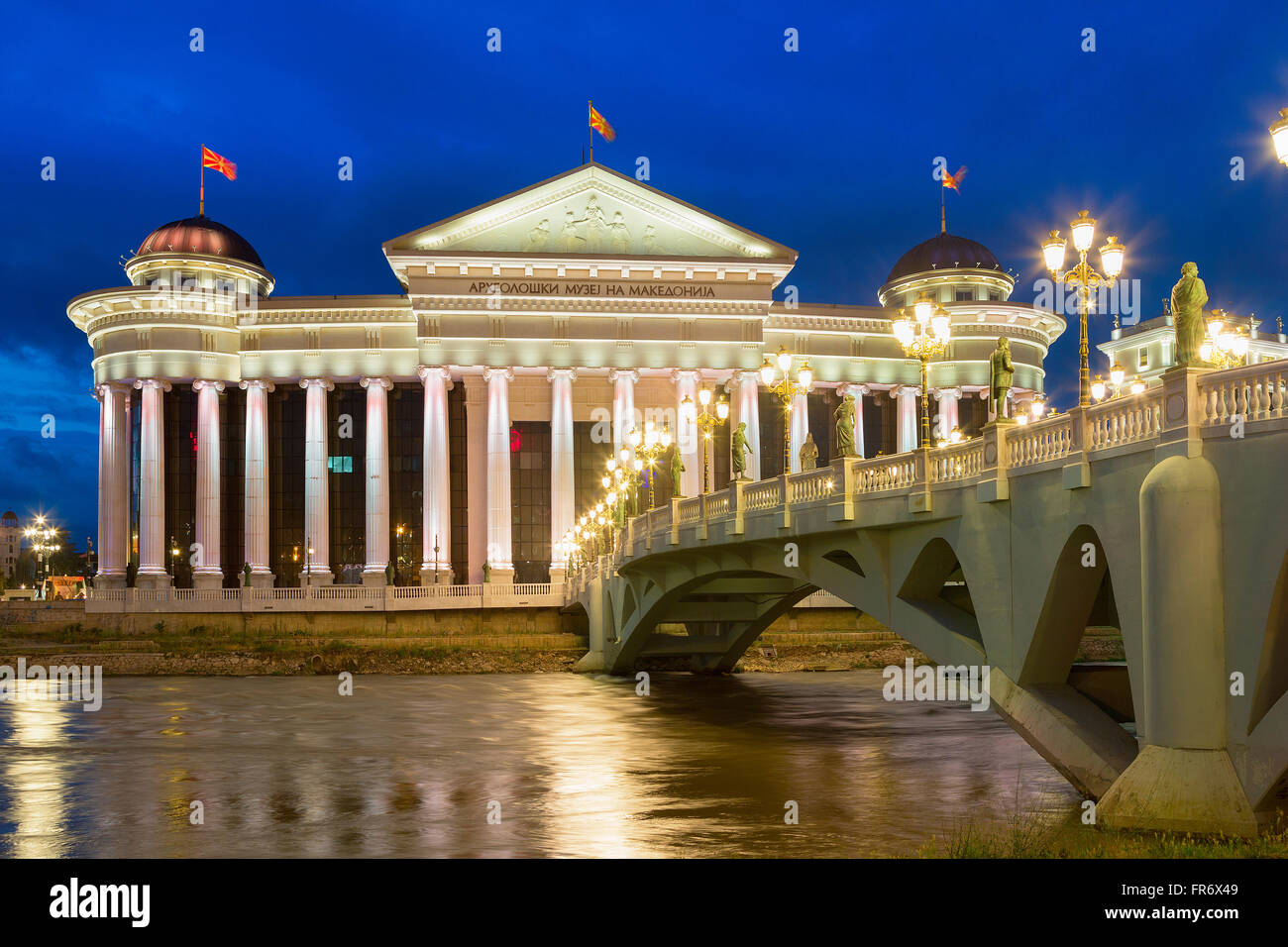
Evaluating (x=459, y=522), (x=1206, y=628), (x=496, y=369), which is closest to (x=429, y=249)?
(x=496, y=369)

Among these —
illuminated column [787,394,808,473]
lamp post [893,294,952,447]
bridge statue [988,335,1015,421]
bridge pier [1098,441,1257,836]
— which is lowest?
bridge pier [1098,441,1257,836]

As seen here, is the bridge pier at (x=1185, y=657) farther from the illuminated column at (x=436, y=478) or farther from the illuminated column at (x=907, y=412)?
the illuminated column at (x=907, y=412)

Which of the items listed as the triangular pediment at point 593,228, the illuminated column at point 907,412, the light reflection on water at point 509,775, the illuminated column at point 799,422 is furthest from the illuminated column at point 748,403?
the light reflection on water at point 509,775

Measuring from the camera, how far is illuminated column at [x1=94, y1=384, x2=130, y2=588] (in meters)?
91.0

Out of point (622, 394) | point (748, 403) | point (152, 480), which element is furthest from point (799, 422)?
point (152, 480)

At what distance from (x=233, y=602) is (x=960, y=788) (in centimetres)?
5982

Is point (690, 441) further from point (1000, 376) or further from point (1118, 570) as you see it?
point (1118, 570)

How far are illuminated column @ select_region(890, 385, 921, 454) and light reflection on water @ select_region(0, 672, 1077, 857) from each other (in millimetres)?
43141

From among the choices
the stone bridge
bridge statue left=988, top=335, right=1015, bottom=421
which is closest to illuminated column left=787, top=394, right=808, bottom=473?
the stone bridge

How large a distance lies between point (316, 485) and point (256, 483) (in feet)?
13.7

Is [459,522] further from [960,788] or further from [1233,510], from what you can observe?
[1233,510]

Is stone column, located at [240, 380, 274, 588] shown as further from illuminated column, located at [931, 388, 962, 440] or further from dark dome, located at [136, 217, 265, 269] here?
illuminated column, located at [931, 388, 962, 440]

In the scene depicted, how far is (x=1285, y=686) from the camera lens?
61.5 ft

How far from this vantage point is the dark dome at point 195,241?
3701 inches
